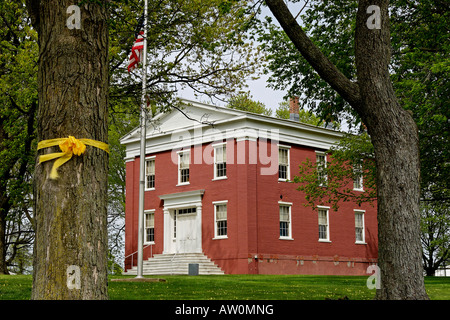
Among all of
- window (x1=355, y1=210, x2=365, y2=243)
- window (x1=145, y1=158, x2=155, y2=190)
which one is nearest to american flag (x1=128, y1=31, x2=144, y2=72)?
window (x1=145, y1=158, x2=155, y2=190)

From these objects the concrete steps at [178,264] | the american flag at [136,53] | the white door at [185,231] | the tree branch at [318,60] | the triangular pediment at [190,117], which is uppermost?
the triangular pediment at [190,117]

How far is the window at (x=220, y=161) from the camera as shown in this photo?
33719mm

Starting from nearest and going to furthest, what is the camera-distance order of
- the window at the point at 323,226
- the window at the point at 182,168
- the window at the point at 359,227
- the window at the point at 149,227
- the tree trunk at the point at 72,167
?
1. the tree trunk at the point at 72,167
2. the window at the point at 323,226
3. the window at the point at 182,168
4. the window at the point at 149,227
5. the window at the point at 359,227

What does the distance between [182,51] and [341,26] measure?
18.4 ft

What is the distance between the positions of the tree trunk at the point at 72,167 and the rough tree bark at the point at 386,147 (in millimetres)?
5256

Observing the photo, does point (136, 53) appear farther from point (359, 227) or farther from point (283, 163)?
point (359, 227)

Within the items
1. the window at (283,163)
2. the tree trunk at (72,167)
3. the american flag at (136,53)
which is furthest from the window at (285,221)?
the tree trunk at (72,167)

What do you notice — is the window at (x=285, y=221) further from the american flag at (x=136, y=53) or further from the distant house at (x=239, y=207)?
the american flag at (x=136, y=53)

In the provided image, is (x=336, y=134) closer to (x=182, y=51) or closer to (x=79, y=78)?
(x=182, y=51)

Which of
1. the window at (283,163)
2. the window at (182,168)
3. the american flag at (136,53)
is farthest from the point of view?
the window at (182,168)

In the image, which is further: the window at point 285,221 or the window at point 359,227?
the window at point 359,227

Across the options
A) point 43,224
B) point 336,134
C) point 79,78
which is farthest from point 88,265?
point 336,134

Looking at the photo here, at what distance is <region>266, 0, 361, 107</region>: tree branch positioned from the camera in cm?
1102
